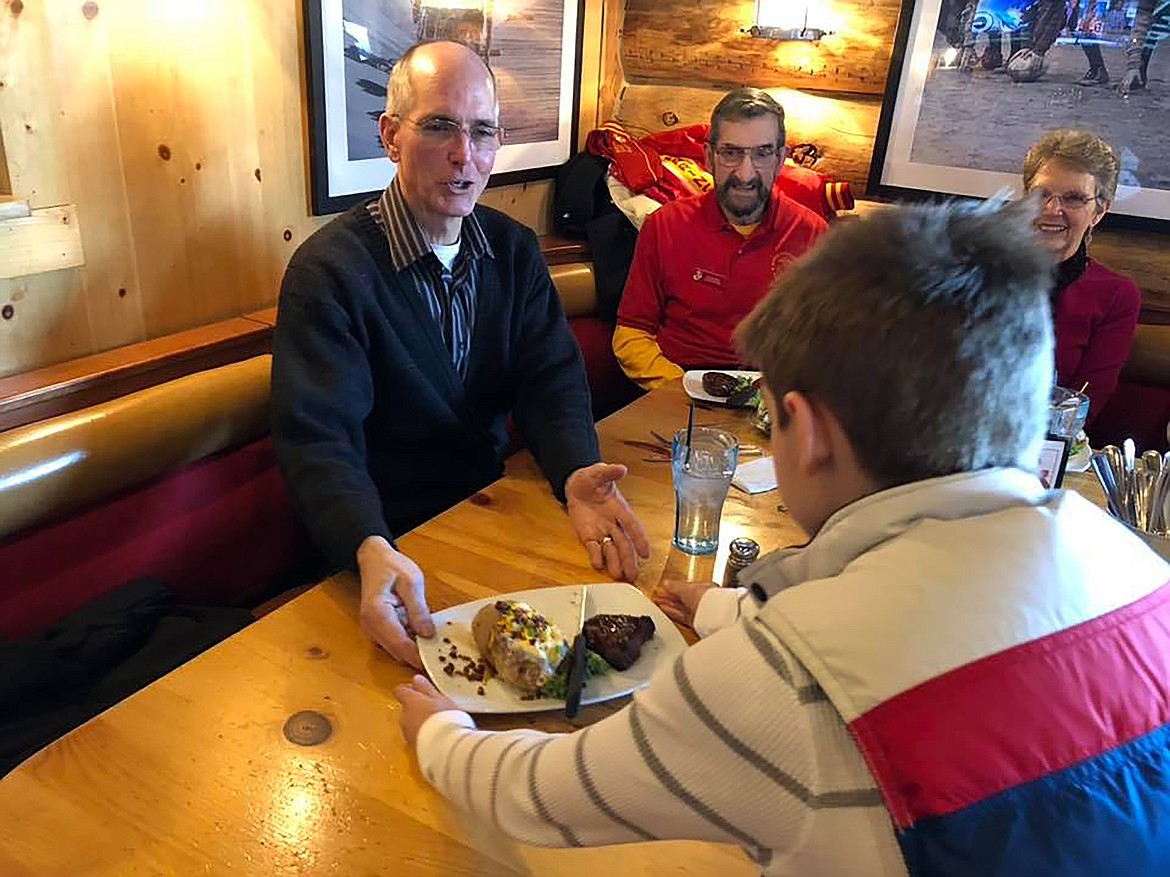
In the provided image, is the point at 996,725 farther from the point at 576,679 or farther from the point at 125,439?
the point at 125,439

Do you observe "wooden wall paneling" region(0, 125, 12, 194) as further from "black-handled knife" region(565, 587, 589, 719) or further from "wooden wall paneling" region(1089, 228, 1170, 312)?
"wooden wall paneling" region(1089, 228, 1170, 312)

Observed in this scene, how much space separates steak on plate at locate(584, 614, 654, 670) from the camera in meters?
1.08

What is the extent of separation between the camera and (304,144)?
7.18 feet

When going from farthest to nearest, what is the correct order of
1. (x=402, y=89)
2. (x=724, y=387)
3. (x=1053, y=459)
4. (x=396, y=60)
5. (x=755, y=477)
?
(x=396, y=60) → (x=724, y=387) → (x=402, y=89) → (x=755, y=477) → (x=1053, y=459)

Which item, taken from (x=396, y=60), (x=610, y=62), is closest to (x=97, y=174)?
(x=396, y=60)

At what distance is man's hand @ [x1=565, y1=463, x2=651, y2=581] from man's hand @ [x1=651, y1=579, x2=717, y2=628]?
0.06m

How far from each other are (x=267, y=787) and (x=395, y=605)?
0.29 metres

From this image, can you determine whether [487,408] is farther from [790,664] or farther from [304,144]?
[790,664]

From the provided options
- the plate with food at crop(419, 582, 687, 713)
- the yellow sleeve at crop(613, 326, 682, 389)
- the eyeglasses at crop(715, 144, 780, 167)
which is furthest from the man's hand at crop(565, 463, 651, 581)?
the eyeglasses at crop(715, 144, 780, 167)

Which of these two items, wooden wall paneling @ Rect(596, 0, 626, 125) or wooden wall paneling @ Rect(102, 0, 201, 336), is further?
wooden wall paneling @ Rect(596, 0, 626, 125)

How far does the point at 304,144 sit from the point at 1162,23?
2.29m

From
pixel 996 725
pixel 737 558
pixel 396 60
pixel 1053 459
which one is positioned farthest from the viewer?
pixel 396 60

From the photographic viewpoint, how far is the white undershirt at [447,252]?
1742 millimetres

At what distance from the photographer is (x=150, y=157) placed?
186 cm
